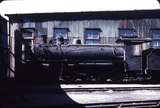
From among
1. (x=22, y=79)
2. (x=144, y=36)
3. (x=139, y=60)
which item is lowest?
(x=22, y=79)

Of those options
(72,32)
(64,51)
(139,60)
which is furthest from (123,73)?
(72,32)

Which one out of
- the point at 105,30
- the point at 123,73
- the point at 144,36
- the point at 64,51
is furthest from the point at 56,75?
the point at 144,36

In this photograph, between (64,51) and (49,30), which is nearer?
(64,51)

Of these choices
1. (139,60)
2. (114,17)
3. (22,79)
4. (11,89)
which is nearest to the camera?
(11,89)

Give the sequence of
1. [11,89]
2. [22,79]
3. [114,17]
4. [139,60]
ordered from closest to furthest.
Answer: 1. [11,89]
2. [139,60]
3. [22,79]
4. [114,17]

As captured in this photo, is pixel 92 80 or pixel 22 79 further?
pixel 22 79

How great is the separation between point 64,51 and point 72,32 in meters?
3.99

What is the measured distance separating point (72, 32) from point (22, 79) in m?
4.91

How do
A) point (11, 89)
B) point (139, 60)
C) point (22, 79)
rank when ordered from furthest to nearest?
point (22, 79) < point (139, 60) < point (11, 89)

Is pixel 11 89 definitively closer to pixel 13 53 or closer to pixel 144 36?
pixel 13 53

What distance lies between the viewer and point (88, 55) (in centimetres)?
1970

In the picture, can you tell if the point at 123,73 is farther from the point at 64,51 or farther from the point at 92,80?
the point at 64,51

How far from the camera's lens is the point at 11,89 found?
1583cm

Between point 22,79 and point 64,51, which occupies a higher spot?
point 64,51
